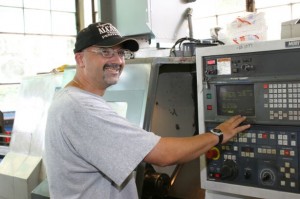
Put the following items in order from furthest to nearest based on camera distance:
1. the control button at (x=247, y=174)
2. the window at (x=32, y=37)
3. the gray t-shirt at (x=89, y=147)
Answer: the window at (x=32, y=37) → the control button at (x=247, y=174) → the gray t-shirt at (x=89, y=147)

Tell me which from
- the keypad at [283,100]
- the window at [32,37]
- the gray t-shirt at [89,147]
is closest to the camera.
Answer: the gray t-shirt at [89,147]

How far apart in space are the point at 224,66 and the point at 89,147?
57 centimetres

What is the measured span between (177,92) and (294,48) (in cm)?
61

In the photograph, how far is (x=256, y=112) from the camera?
3.87 ft

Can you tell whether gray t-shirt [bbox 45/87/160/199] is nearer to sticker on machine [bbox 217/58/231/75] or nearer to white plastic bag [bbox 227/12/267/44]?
sticker on machine [bbox 217/58/231/75]

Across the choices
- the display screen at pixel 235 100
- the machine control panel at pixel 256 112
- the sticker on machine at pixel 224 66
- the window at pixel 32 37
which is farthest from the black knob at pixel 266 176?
the window at pixel 32 37

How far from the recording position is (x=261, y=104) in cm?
117

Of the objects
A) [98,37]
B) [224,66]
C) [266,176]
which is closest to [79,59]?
[98,37]

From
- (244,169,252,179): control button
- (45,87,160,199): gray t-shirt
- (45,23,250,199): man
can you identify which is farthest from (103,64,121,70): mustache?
(244,169,252,179): control button

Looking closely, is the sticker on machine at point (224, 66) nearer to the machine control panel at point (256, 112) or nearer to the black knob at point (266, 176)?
the machine control panel at point (256, 112)

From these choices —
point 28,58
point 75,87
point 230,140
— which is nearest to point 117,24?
point 75,87

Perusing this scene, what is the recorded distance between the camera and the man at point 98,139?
3.20 ft

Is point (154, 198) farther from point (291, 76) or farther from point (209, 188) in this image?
point (291, 76)

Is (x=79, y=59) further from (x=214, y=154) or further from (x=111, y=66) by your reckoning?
(x=214, y=154)
